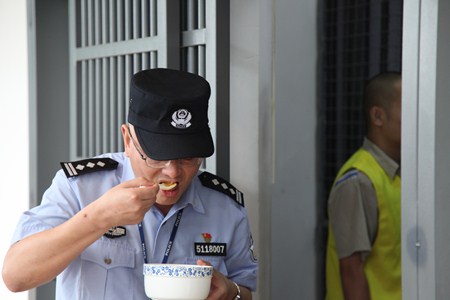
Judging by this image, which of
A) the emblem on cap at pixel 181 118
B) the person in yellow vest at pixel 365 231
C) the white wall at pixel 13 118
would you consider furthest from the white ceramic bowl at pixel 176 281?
the white wall at pixel 13 118

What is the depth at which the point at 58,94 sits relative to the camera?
3576mm

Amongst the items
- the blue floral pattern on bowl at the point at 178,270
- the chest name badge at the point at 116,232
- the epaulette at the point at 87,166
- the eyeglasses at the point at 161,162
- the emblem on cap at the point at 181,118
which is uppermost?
the emblem on cap at the point at 181,118

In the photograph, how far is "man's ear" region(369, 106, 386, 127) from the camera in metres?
3.35

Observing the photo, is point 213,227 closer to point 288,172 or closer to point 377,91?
point 288,172

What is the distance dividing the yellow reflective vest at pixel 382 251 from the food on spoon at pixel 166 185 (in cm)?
134

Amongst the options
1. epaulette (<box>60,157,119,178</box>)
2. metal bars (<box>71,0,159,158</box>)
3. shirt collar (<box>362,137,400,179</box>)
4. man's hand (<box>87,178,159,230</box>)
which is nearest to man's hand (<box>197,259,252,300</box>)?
man's hand (<box>87,178,159,230</box>)

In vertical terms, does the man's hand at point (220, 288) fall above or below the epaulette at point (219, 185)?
below

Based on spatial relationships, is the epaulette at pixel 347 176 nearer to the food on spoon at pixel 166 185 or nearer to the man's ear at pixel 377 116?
the man's ear at pixel 377 116

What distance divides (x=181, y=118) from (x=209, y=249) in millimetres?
413

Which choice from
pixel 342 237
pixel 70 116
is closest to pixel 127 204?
pixel 342 237

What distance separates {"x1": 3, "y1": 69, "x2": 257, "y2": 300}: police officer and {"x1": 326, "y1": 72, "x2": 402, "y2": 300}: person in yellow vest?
0.98 meters

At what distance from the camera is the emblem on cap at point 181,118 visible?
6.44 feet

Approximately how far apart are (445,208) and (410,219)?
10 cm

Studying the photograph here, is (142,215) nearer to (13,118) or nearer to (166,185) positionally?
(166,185)
